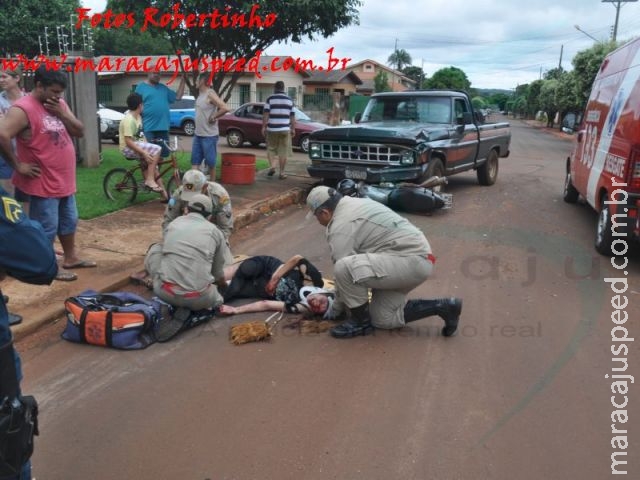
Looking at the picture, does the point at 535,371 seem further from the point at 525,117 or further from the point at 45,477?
the point at 525,117

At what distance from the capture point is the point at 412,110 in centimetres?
1088

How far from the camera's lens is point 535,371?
414cm

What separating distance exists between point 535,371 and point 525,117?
79.7 m

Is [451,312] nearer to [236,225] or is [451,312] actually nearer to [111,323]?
[111,323]

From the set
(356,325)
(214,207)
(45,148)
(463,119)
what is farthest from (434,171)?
(45,148)

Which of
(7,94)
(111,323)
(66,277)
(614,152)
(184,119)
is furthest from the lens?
(184,119)

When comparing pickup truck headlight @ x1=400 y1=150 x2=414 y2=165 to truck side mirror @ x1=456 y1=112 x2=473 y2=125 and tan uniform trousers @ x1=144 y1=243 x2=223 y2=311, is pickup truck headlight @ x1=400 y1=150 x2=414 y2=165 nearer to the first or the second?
truck side mirror @ x1=456 y1=112 x2=473 y2=125

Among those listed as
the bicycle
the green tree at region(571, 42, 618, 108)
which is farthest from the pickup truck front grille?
the green tree at region(571, 42, 618, 108)

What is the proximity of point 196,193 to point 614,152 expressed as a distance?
16.1ft

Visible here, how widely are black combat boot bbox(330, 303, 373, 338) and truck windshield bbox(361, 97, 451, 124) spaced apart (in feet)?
22.2

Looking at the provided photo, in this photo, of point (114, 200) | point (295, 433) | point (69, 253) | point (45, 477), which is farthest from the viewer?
point (114, 200)

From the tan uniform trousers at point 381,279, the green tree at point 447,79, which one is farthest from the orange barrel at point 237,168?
the green tree at point 447,79

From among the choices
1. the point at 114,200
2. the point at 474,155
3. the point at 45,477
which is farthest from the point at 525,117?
the point at 45,477

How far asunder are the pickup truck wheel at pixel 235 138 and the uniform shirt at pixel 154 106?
10.1 m
